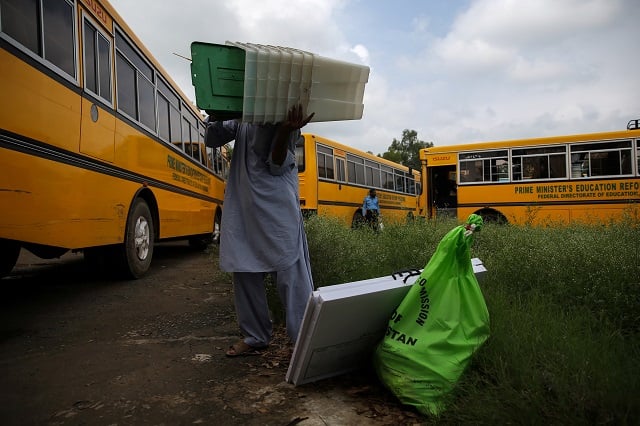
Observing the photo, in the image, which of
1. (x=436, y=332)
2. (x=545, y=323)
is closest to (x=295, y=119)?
(x=436, y=332)

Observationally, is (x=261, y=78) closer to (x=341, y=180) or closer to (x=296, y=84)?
(x=296, y=84)

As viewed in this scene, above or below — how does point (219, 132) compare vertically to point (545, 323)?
above

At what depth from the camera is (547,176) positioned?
11.6m

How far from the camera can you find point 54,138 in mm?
3359

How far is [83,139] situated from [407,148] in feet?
181

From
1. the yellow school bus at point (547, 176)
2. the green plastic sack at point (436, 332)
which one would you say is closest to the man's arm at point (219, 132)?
the green plastic sack at point (436, 332)

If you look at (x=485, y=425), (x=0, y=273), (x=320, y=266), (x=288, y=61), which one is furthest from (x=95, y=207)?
(x=485, y=425)

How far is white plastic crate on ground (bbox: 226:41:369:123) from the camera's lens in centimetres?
224

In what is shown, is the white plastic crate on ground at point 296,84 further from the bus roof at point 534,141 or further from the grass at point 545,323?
the bus roof at point 534,141

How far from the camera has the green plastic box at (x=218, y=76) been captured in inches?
87.8

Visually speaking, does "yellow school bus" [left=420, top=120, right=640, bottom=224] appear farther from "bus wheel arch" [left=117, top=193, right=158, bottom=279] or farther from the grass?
"bus wheel arch" [left=117, top=193, right=158, bottom=279]

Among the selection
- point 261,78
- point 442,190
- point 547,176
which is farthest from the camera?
point 442,190

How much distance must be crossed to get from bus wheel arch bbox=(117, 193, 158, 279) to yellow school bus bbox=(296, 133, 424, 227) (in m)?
3.85

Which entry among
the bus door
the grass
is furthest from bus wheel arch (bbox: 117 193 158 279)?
the bus door
